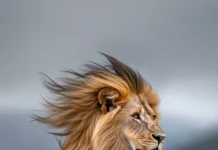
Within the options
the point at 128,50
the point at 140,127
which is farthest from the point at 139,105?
the point at 128,50

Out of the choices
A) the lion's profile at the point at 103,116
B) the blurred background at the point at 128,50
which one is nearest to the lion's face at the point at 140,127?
the lion's profile at the point at 103,116

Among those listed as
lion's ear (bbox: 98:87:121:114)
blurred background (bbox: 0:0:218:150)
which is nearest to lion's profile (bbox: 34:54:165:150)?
lion's ear (bbox: 98:87:121:114)

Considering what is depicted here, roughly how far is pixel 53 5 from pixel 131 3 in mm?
288

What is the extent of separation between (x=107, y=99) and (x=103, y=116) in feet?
0.17

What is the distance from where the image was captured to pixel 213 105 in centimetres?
132

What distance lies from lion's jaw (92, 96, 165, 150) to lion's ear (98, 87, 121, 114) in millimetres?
15

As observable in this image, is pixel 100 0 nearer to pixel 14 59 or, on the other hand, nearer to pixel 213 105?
pixel 14 59

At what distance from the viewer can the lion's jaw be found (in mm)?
1097

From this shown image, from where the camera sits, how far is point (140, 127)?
111 centimetres

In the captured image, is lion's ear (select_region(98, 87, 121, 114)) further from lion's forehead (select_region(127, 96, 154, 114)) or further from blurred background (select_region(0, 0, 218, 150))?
blurred background (select_region(0, 0, 218, 150))

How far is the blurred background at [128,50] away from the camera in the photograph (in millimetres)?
1243

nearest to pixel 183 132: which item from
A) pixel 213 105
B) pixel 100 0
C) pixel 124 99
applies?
pixel 213 105

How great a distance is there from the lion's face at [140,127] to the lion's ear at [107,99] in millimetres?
31

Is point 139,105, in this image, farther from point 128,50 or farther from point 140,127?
point 128,50
